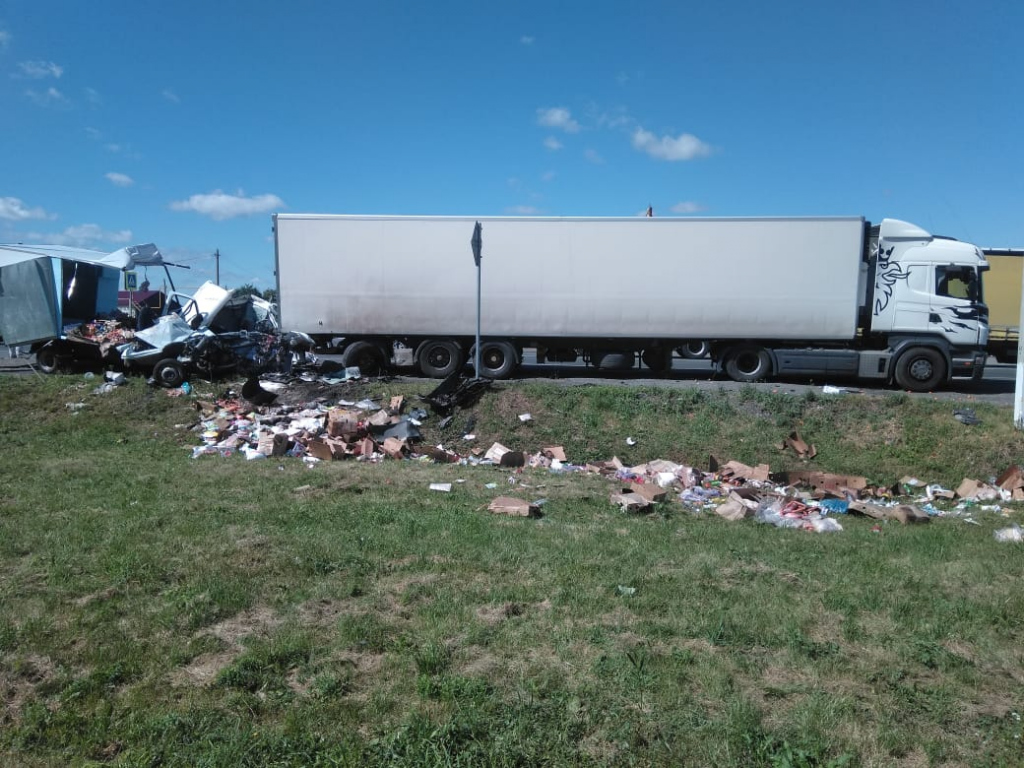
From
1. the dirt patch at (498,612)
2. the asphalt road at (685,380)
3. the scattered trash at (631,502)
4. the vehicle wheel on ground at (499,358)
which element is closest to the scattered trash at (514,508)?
the scattered trash at (631,502)

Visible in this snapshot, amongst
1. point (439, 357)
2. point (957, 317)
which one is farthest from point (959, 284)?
point (439, 357)

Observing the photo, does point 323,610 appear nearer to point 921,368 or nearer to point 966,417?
point 966,417

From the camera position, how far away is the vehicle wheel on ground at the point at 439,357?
16969mm

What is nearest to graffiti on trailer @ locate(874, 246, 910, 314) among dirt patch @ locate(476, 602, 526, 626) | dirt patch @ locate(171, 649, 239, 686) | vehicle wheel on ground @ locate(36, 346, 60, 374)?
dirt patch @ locate(476, 602, 526, 626)

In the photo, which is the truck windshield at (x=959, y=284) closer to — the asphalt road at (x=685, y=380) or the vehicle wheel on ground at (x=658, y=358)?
the asphalt road at (x=685, y=380)

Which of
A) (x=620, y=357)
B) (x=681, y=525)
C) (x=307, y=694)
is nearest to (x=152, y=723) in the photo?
(x=307, y=694)

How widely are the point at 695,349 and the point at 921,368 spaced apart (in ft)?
15.7

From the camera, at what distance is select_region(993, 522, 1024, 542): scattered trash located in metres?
7.00

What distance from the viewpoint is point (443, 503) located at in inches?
299

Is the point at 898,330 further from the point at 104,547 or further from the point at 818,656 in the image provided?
the point at 104,547

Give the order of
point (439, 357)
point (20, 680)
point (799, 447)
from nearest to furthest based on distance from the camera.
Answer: point (20, 680) < point (799, 447) < point (439, 357)

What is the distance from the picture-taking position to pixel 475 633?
4.19 metres

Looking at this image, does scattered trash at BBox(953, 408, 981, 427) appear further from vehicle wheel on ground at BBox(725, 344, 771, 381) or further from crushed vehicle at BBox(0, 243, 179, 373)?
crushed vehicle at BBox(0, 243, 179, 373)

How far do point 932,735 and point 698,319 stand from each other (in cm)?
1390
